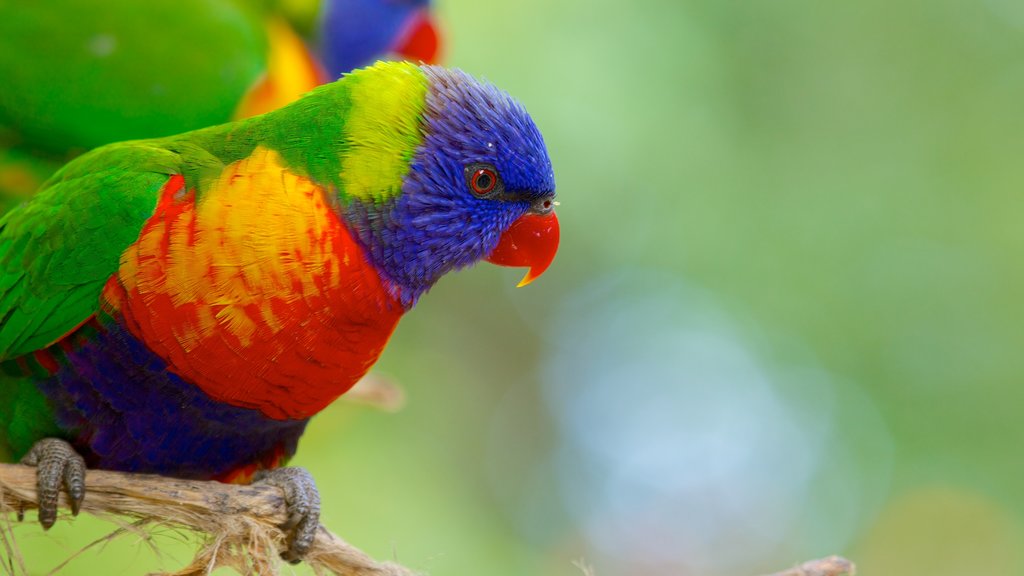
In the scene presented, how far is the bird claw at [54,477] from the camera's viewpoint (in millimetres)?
1626

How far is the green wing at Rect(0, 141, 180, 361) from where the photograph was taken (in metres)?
1.60

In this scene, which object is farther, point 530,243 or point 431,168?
point 530,243

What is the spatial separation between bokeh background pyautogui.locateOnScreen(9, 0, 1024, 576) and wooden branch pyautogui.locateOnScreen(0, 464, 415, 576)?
2.14 m

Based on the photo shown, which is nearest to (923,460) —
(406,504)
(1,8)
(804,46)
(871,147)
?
(871,147)

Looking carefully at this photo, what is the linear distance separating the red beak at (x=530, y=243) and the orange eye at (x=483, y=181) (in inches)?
4.4

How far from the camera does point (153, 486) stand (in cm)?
161

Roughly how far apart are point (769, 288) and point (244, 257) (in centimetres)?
324

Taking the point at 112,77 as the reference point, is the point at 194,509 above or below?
below

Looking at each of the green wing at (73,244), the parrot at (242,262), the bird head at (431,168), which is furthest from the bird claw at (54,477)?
the bird head at (431,168)

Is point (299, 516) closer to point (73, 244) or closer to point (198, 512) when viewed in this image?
point (198, 512)

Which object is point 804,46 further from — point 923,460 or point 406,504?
point 406,504

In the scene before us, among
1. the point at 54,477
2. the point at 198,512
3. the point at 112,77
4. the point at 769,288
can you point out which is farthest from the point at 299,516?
the point at 769,288

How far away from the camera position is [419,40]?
159 inches

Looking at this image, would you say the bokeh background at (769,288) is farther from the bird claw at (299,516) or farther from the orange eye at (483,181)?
the orange eye at (483,181)
